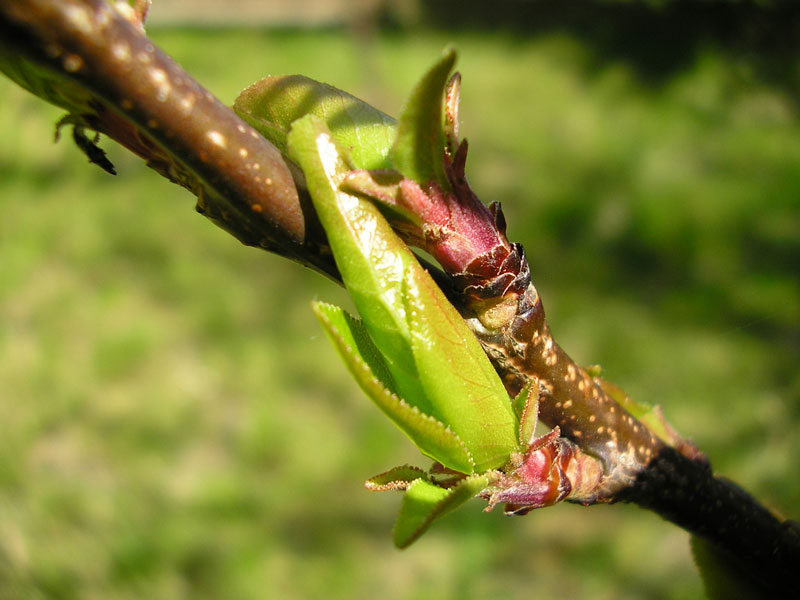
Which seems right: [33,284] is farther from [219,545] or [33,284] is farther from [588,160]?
[588,160]

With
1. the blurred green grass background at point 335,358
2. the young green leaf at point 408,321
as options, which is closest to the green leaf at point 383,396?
the young green leaf at point 408,321

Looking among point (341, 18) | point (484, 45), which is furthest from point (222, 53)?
point (484, 45)

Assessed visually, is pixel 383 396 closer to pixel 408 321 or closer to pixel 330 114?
pixel 408 321

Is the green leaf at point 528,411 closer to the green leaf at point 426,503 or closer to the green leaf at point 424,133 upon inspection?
the green leaf at point 426,503

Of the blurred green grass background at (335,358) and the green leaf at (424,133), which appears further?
the blurred green grass background at (335,358)

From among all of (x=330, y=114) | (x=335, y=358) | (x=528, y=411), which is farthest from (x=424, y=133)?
(x=335, y=358)
